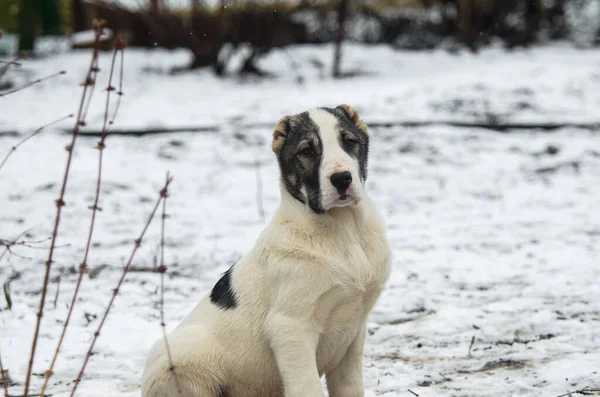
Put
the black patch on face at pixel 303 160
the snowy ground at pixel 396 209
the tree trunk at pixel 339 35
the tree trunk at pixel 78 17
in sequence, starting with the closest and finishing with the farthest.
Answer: the black patch on face at pixel 303 160 → the snowy ground at pixel 396 209 → the tree trunk at pixel 339 35 → the tree trunk at pixel 78 17

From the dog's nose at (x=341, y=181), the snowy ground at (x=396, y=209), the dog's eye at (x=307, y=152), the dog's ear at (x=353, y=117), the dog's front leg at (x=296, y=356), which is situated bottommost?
the snowy ground at (x=396, y=209)

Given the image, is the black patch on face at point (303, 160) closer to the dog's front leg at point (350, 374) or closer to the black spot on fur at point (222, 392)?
the dog's front leg at point (350, 374)

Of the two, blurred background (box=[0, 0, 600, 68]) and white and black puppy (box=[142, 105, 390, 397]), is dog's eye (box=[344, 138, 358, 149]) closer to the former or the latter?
white and black puppy (box=[142, 105, 390, 397])

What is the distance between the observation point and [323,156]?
11.4 ft

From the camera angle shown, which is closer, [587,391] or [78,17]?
[587,391]

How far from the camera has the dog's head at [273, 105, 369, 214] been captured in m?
3.36

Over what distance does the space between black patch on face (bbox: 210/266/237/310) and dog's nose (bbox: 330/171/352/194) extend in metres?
0.76

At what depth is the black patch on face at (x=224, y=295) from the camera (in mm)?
3619

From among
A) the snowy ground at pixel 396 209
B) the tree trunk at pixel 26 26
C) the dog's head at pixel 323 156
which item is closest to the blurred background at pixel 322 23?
the tree trunk at pixel 26 26

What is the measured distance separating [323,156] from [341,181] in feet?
0.63

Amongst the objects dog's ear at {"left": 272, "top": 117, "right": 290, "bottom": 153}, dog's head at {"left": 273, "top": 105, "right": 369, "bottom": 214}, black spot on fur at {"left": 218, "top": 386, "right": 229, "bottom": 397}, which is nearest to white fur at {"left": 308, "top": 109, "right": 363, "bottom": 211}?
dog's head at {"left": 273, "top": 105, "right": 369, "bottom": 214}

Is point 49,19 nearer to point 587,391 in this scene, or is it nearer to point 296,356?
point 296,356

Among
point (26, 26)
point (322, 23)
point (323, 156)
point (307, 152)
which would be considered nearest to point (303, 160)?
point (307, 152)

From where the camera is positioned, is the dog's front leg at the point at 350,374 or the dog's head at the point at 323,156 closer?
the dog's head at the point at 323,156
